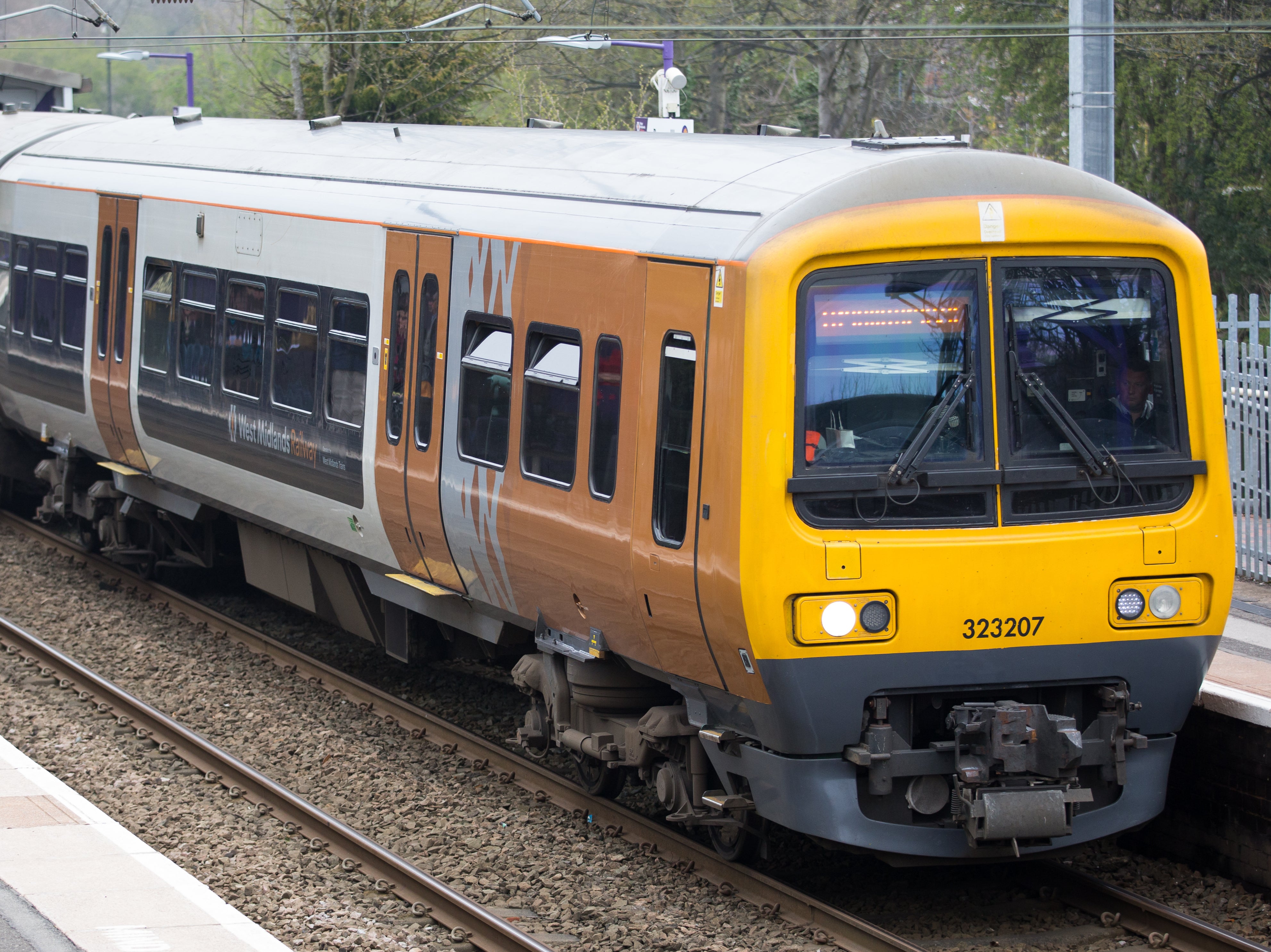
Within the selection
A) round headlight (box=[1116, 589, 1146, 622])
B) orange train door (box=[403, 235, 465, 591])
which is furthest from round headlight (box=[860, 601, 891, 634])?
orange train door (box=[403, 235, 465, 591])

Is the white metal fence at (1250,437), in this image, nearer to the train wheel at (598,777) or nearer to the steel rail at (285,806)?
the train wheel at (598,777)

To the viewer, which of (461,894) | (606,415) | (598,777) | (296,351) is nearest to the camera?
(606,415)

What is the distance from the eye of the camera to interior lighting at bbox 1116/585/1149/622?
6688 mm

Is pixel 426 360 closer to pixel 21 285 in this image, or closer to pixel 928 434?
pixel 928 434

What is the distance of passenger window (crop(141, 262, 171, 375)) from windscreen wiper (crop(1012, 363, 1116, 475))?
7.44m

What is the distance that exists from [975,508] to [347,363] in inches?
175

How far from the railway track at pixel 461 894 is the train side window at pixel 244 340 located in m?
2.04

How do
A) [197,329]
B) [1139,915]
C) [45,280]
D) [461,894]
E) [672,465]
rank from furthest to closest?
[45,280] → [197,329] → [461,894] → [1139,915] → [672,465]

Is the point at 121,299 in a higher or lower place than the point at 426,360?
higher

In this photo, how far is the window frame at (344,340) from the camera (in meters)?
9.52

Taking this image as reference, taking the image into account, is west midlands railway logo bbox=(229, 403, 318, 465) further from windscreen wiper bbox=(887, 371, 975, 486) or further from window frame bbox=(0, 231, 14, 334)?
window frame bbox=(0, 231, 14, 334)

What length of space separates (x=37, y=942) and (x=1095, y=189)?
492cm

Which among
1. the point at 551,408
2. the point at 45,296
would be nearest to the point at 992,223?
the point at 551,408

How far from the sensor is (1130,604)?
22.0 feet
